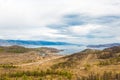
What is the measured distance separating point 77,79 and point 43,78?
899 inches

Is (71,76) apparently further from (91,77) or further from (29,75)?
(29,75)

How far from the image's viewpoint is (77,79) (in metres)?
173

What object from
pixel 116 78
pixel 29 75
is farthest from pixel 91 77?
pixel 29 75

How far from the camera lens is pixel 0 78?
177500mm

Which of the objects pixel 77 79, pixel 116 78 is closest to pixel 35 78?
pixel 77 79

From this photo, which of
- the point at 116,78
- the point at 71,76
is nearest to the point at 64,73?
the point at 71,76

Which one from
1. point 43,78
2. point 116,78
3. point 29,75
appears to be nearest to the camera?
point 116,78

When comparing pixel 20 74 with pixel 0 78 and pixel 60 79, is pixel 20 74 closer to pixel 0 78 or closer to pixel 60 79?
pixel 0 78

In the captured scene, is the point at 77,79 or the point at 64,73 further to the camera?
the point at 64,73

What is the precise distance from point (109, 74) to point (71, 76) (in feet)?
82.0

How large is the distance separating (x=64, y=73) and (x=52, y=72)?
12.0 m

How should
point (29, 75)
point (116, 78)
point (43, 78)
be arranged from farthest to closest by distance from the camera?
point (29, 75) < point (43, 78) < point (116, 78)

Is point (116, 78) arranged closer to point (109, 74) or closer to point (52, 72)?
point (109, 74)

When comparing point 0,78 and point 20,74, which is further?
point 20,74
